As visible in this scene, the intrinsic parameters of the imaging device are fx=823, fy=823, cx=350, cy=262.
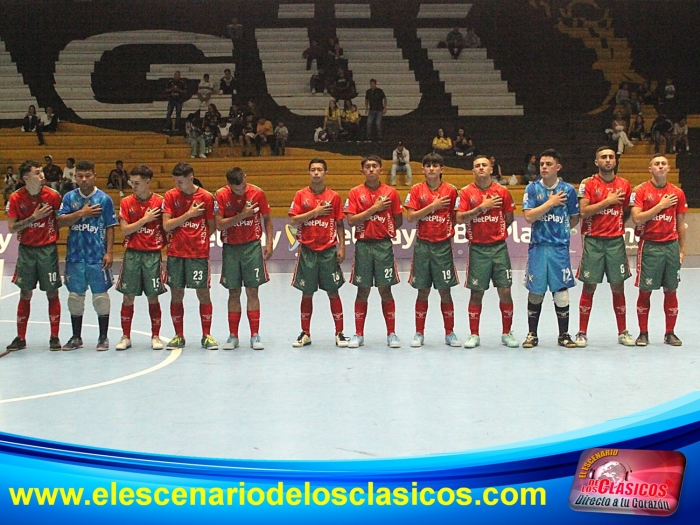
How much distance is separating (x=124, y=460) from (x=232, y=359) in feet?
16.2

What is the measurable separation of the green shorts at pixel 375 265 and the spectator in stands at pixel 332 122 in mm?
13631

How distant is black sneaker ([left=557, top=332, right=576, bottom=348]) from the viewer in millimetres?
7980

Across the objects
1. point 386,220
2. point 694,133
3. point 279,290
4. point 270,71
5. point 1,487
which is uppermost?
point 270,71

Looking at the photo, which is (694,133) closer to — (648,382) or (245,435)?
(648,382)

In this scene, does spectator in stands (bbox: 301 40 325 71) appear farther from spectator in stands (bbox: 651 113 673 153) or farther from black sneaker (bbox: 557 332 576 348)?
black sneaker (bbox: 557 332 576 348)

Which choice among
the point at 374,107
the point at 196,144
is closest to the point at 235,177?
the point at 196,144

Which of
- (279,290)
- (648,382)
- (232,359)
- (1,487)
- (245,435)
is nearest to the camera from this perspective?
(1,487)

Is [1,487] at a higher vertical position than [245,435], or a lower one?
higher

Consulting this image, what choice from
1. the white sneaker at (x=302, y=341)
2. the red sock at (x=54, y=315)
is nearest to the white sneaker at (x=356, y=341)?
the white sneaker at (x=302, y=341)

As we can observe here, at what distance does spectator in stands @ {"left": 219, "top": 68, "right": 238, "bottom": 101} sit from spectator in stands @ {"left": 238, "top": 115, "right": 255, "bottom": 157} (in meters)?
2.23

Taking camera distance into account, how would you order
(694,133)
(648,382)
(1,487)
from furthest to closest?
(694,133)
(648,382)
(1,487)

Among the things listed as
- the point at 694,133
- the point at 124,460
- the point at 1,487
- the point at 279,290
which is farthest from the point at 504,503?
the point at 694,133

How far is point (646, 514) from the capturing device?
7.91ft

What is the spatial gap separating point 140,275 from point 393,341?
2567mm
